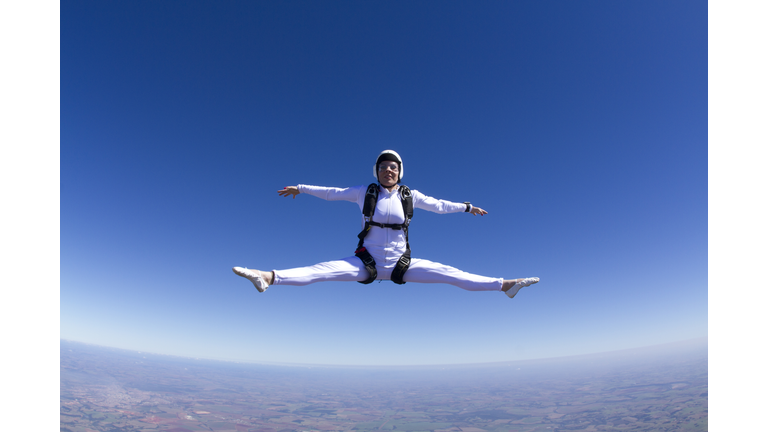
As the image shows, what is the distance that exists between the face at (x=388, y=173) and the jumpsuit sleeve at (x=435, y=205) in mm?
490

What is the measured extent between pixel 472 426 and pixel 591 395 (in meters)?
103

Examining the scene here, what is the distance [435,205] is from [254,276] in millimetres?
3063

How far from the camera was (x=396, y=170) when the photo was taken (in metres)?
5.04

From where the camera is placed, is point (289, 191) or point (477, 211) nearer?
point (289, 191)

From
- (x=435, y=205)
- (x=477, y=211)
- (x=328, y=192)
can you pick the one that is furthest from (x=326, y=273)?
(x=477, y=211)

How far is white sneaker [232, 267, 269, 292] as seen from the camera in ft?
12.3

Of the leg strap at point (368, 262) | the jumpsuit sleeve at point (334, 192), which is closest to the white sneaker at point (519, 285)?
the leg strap at point (368, 262)

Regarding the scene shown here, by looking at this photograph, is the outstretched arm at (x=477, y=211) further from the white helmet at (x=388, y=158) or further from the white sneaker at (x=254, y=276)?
the white sneaker at (x=254, y=276)

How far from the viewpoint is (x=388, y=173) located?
496cm

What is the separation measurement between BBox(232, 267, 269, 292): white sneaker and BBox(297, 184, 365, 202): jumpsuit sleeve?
4.95 ft

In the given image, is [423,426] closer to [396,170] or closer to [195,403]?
[195,403]

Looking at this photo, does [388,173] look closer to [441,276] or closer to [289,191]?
[289,191]

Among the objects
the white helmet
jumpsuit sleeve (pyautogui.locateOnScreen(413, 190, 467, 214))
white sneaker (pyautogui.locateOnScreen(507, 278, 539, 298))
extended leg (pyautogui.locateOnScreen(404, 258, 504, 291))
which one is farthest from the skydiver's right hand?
white sneaker (pyautogui.locateOnScreen(507, 278, 539, 298))

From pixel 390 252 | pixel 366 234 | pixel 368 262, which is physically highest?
pixel 366 234
